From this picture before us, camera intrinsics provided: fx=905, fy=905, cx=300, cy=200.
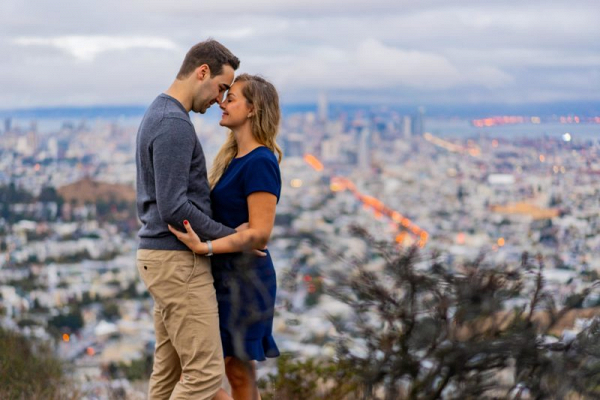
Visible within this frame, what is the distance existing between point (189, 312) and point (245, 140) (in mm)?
665

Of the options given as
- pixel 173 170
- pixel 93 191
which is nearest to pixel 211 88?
pixel 173 170

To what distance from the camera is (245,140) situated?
3.34 m

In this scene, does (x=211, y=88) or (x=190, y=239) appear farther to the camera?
(x=211, y=88)

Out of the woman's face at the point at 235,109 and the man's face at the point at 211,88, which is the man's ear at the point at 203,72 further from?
the woman's face at the point at 235,109

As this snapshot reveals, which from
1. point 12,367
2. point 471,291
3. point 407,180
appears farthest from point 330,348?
point 407,180

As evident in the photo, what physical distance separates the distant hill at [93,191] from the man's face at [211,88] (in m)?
28.2

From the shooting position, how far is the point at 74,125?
3809cm

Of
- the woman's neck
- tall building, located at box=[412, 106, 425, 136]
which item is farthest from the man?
tall building, located at box=[412, 106, 425, 136]

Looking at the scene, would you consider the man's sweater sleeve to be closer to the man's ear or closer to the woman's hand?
the woman's hand

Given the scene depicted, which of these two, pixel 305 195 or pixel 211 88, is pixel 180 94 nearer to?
pixel 211 88

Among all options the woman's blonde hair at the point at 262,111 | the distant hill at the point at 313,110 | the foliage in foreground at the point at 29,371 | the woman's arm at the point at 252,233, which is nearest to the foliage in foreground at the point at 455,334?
the woman's arm at the point at 252,233

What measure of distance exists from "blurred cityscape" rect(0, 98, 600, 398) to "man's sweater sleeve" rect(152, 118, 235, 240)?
3669 mm

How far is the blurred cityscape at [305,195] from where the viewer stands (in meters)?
15.0

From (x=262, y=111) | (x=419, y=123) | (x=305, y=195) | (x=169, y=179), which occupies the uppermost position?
(x=262, y=111)
